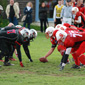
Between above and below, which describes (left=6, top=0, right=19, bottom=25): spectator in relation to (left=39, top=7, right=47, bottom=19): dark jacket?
above

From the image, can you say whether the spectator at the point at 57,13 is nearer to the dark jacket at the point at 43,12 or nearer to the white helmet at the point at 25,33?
the dark jacket at the point at 43,12

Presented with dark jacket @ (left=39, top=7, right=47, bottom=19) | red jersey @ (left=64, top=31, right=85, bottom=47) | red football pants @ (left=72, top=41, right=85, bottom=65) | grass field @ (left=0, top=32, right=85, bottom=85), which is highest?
red jersey @ (left=64, top=31, right=85, bottom=47)

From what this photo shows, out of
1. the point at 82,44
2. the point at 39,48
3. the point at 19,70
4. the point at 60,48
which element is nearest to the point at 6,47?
the point at 19,70

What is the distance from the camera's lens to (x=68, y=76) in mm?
8094

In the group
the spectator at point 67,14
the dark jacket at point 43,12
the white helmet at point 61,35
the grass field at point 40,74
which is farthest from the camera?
the dark jacket at point 43,12

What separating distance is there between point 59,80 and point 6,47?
8.46ft

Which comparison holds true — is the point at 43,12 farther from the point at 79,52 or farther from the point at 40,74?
the point at 40,74

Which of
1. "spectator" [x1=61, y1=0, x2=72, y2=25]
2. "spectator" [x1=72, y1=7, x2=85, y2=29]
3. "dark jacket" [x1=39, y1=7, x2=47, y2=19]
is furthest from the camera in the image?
"dark jacket" [x1=39, y1=7, x2=47, y2=19]

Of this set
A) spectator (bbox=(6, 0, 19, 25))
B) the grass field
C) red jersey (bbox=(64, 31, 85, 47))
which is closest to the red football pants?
red jersey (bbox=(64, 31, 85, 47))

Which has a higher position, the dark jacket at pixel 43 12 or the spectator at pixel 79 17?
the spectator at pixel 79 17

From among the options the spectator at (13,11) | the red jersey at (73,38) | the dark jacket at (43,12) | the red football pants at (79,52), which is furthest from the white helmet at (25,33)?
the dark jacket at (43,12)

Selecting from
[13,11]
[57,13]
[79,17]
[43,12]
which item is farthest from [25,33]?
[43,12]

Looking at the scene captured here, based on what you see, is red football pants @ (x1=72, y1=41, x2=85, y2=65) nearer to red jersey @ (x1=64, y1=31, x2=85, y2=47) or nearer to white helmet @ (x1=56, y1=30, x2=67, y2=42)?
red jersey @ (x1=64, y1=31, x2=85, y2=47)

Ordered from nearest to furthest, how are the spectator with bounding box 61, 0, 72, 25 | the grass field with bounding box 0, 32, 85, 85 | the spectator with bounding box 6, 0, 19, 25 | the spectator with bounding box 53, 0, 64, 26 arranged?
the grass field with bounding box 0, 32, 85, 85, the spectator with bounding box 61, 0, 72, 25, the spectator with bounding box 6, 0, 19, 25, the spectator with bounding box 53, 0, 64, 26
